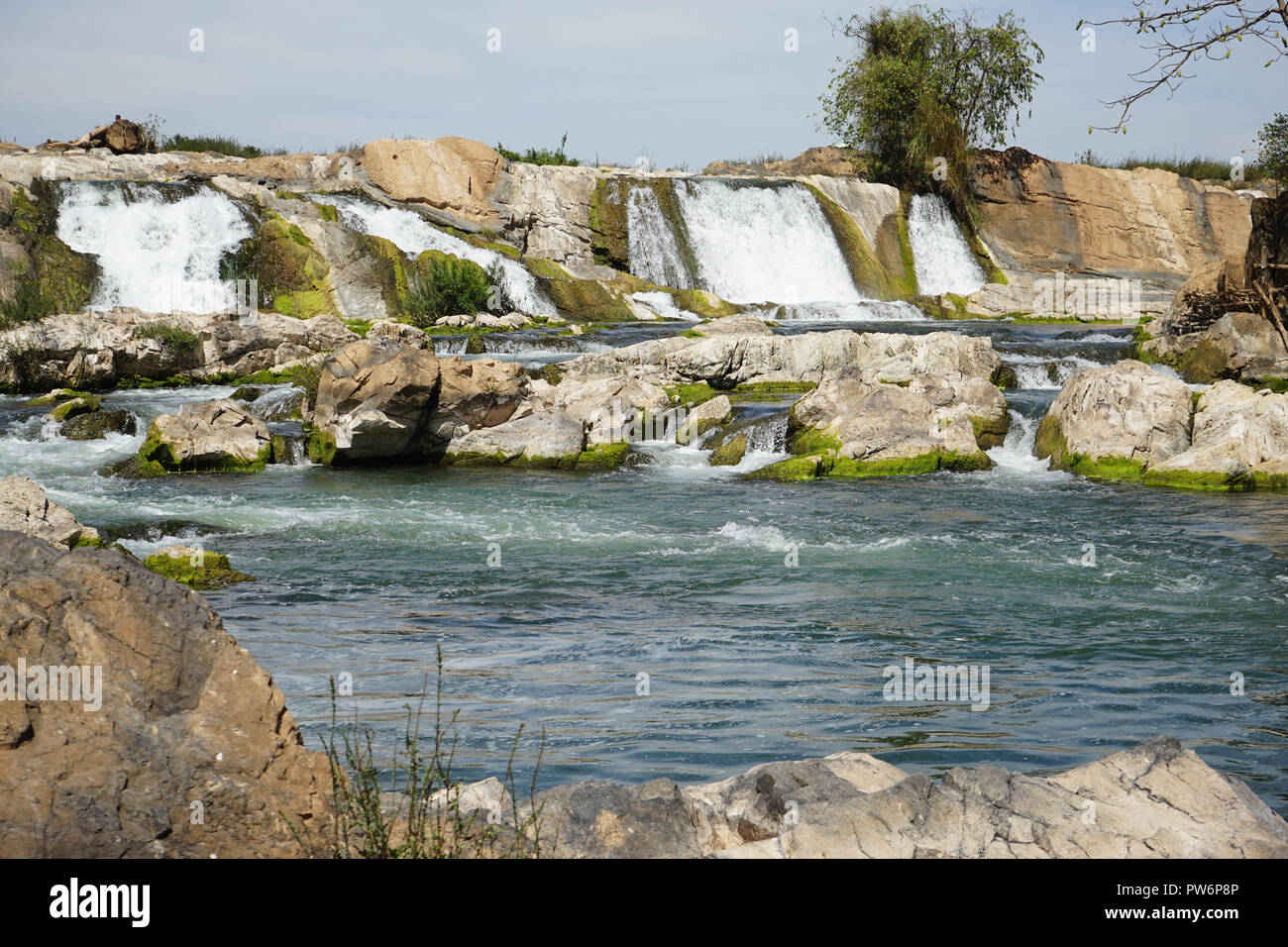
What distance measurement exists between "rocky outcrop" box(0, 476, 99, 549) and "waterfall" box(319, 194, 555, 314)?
69.6ft

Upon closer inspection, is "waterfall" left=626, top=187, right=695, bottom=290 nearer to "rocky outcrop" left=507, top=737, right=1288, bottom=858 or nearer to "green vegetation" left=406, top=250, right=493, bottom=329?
"green vegetation" left=406, top=250, right=493, bottom=329

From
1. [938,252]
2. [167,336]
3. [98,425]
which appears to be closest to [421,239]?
[167,336]

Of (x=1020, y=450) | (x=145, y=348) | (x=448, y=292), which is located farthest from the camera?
(x=448, y=292)

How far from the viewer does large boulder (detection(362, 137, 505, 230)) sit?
122 feet

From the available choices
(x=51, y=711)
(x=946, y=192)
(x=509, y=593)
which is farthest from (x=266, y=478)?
(x=946, y=192)

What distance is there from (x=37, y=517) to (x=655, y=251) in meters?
27.4

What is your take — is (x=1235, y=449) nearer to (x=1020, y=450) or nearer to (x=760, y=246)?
(x=1020, y=450)


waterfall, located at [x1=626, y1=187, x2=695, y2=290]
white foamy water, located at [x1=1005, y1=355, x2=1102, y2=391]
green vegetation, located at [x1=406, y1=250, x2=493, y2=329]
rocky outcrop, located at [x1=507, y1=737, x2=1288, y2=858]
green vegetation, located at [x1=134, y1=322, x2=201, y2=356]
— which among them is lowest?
rocky outcrop, located at [x1=507, y1=737, x2=1288, y2=858]

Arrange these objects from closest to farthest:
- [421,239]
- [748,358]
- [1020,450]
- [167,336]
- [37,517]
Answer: [37,517]
[1020,450]
[748,358]
[167,336]
[421,239]

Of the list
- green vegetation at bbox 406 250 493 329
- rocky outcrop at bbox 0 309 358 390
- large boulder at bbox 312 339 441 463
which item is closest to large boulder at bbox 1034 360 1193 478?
large boulder at bbox 312 339 441 463

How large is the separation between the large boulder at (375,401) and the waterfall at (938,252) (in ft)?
83.7

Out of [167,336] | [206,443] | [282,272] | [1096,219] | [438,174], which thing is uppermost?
[438,174]

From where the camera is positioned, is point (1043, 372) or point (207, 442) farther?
point (1043, 372)

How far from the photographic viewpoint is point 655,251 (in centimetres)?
3488
